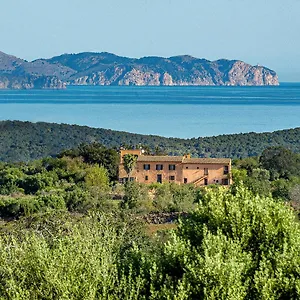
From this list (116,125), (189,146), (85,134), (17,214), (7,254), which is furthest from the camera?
(116,125)

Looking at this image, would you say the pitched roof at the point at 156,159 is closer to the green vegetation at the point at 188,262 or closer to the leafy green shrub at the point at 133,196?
the leafy green shrub at the point at 133,196

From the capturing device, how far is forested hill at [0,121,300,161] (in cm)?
7162

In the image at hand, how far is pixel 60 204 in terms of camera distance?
34.3 meters

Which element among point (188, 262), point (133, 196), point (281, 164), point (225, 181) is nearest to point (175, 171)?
point (225, 181)

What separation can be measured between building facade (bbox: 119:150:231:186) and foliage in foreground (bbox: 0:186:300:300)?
31.1 m

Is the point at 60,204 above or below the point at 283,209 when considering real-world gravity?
below

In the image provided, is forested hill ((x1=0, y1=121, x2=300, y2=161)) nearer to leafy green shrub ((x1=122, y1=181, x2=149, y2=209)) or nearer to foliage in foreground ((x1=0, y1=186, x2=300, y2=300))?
leafy green shrub ((x1=122, y1=181, x2=149, y2=209))

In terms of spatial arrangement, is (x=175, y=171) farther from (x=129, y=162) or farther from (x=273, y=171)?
(x=273, y=171)

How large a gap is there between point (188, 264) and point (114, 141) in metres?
70.2

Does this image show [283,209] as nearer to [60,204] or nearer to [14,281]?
[14,281]

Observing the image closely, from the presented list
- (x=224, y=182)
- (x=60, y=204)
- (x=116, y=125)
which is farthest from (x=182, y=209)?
(x=116, y=125)

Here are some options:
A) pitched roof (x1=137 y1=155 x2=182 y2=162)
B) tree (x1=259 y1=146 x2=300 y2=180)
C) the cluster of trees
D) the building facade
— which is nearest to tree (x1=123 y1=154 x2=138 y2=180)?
the building facade

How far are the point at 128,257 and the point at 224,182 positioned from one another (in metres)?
31.5

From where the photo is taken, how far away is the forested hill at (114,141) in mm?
71625
